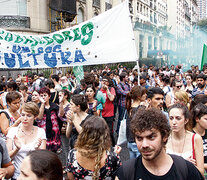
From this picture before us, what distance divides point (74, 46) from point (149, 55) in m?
37.2

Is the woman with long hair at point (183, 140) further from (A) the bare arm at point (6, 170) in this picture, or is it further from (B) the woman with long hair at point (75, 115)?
(A) the bare arm at point (6, 170)

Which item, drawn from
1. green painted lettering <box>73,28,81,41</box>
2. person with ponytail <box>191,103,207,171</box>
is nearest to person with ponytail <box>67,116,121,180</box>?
person with ponytail <box>191,103,207,171</box>

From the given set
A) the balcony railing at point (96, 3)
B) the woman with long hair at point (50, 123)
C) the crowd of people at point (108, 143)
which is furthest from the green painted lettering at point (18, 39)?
the balcony railing at point (96, 3)

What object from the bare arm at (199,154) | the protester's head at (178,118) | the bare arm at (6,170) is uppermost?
the protester's head at (178,118)

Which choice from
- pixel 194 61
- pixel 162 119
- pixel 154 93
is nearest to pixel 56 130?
pixel 154 93

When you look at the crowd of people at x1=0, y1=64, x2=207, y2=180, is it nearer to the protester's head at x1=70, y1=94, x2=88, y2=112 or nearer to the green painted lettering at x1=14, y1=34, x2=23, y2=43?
Result: the protester's head at x1=70, y1=94, x2=88, y2=112

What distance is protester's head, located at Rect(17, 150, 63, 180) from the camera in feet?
5.67

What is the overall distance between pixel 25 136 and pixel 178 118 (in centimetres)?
187

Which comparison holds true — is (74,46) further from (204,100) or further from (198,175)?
(198,175)

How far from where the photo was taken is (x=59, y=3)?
20.5 meters

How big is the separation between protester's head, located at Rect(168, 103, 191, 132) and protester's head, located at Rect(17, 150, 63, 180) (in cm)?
148

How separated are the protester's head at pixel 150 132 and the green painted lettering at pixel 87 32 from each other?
4258mm

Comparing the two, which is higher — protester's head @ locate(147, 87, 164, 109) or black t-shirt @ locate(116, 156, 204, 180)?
protester's head @ locate(147, 87, 164, 109)

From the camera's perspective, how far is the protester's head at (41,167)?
173 centimetres
